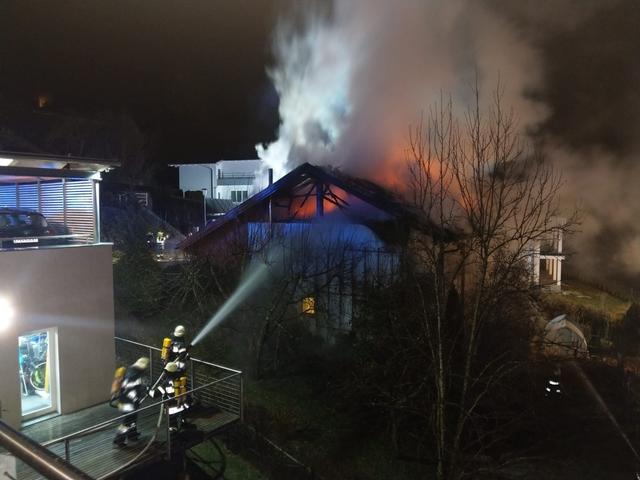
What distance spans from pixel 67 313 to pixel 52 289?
0.55m

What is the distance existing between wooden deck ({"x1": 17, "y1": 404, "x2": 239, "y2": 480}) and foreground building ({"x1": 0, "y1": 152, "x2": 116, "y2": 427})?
1.21 feet

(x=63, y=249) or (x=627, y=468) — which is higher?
(x=63, y=249)

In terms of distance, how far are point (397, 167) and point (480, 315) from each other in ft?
40.8

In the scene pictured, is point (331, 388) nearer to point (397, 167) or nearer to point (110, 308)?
point (110, 308)

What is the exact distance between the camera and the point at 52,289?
8.56m

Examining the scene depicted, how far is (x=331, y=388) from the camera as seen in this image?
11812 millimetres

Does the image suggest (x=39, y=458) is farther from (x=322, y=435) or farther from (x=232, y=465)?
(x=322, y=435)

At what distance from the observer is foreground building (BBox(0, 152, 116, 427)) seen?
7.94 meters

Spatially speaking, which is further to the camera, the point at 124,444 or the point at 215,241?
the point at 215,241

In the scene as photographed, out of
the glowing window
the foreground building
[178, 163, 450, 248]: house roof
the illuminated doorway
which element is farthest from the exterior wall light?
[178, 163, 450, 248]: house roof

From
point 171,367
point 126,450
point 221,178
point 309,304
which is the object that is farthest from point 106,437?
point 221,178

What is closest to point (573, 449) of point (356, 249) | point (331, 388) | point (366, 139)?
point (331, 388)

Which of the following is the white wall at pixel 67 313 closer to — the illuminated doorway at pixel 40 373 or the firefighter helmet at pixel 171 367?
the illuminated doorway at pixel 40 373

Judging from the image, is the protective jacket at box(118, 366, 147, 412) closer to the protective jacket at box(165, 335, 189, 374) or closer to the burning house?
the protective jacket at box(165, 335, 189, 374)
